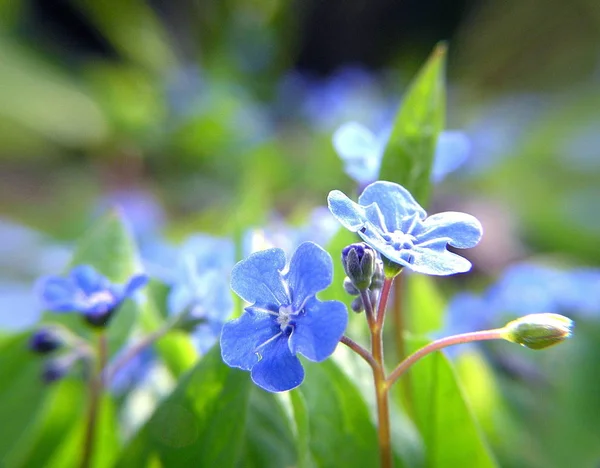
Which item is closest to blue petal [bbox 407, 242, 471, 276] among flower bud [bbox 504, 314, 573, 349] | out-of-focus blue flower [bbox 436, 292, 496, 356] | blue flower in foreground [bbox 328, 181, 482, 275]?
blue flower in foreground [bbox 328, 181, 482, 275]

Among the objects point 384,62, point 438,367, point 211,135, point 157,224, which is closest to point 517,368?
point 438,367

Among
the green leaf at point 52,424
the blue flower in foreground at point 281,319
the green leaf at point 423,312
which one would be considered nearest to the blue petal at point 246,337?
the blue flower in foreground at point 281,319

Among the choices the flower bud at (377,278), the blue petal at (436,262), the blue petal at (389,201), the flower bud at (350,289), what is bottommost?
the flower bud at (350,289)

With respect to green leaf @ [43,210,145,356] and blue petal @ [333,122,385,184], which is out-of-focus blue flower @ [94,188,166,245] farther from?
blue petal @ [333,122,385,184]

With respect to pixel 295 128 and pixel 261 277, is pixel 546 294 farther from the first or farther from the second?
pixel 295 128

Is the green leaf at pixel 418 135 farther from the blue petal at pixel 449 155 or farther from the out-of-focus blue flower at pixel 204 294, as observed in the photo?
the out-of-focus blue flower at pixel 204 294

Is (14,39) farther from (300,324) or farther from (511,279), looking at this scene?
(300,324)
